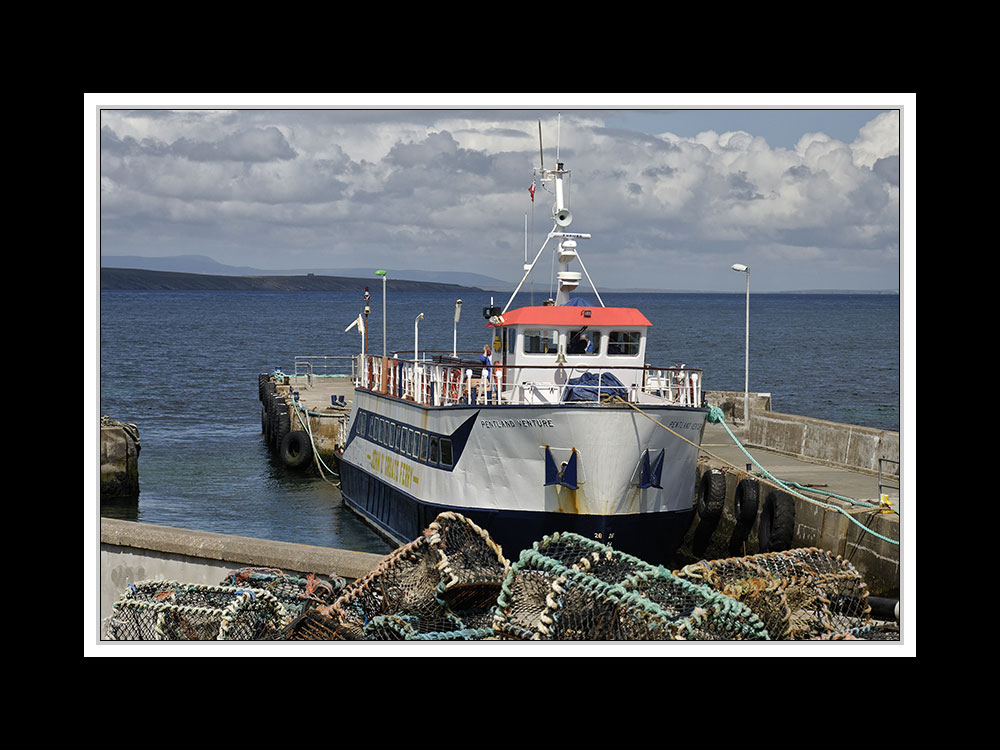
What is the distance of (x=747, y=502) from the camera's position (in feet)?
68.4

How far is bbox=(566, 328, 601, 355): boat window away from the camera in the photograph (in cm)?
2086

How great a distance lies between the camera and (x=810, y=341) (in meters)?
98.8

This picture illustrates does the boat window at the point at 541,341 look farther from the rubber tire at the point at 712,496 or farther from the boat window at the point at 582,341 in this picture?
the rubber tire at the point at 712,496

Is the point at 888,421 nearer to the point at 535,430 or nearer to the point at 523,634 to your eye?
the point at 535,430

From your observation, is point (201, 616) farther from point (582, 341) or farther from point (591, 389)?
point (582, 341)

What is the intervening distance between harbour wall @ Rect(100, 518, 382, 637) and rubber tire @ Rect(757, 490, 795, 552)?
7532 millimetres

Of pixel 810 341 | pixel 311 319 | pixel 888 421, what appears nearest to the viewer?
pixel 888 421

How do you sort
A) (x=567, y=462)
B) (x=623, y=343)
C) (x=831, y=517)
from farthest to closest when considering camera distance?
(x=623, y=343)
(x=567, y=462)
(x=831, y=517)

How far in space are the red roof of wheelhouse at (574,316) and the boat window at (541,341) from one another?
0.67 ft

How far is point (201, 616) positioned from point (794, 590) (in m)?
6.13

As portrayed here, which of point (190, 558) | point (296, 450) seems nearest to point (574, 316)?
point (190, 558)

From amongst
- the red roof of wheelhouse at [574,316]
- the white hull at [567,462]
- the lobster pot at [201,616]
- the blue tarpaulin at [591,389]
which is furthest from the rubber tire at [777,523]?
the lobster pot at [201,616]
